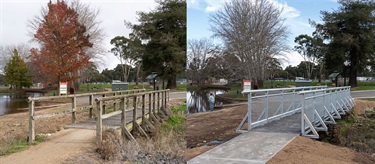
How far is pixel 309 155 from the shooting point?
4523 mm

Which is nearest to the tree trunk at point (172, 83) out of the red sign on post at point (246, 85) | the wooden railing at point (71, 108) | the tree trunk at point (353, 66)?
the red sign on post at point (246, 85)

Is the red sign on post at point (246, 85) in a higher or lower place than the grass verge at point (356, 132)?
higher

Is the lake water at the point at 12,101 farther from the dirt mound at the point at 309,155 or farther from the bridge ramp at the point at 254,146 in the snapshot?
the dirt mound at the point at 309,155

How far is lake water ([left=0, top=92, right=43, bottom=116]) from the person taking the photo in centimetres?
707

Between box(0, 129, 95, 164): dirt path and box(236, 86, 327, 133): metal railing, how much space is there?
8.80 feet

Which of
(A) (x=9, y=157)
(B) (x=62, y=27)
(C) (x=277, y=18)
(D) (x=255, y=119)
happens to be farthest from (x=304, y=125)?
(B) (x=62, y=27)

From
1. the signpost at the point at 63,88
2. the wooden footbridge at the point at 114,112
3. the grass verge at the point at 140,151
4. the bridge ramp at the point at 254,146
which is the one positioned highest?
the signpost at the point at 63,88

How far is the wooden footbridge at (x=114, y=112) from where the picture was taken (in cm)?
573

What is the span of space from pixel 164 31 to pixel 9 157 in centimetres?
273

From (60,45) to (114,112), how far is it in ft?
8.69

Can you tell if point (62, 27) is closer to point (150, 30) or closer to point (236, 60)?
point (150, 30)

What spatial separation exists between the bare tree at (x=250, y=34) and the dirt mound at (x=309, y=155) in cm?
113

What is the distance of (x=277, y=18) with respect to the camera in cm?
509

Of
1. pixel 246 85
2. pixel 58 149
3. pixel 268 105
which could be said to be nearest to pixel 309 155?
pixel 246 85
